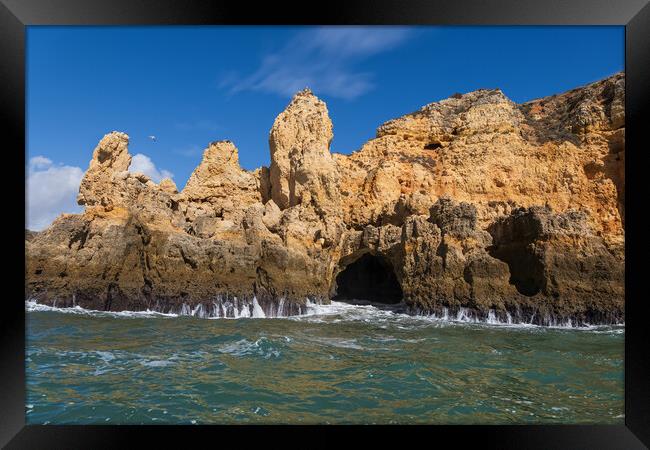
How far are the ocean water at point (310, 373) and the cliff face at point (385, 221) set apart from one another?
92.6 inches

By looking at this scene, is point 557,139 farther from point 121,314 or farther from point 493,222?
point 121,314

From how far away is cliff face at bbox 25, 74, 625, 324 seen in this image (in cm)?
1630

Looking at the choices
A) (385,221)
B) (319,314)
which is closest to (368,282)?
(385,221)

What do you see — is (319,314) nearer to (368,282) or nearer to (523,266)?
(523,266)

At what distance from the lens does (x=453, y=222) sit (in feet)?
59.1

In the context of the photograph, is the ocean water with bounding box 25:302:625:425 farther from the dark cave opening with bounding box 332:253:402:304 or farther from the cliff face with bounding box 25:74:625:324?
the dark cave opening with bounding box 332:253:402:304

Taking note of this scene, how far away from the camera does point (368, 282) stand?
2586 centimetres

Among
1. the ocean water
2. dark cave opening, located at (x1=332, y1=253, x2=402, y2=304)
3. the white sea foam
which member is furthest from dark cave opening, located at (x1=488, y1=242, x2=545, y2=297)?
dark cave opening, located at (x1=332, y1=253, x2=402, y2=304)

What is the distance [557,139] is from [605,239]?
5868mm

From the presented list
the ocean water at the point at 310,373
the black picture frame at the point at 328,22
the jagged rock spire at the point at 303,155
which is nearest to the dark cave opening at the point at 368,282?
the jagged rock spire at the point at 303,155

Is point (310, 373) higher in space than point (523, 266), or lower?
lower

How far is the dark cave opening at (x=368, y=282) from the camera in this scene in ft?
80.8

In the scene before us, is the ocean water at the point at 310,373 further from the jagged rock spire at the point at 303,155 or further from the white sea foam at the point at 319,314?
the jagged rock spire at the point at 303,155

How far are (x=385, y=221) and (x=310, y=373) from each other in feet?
46.0
